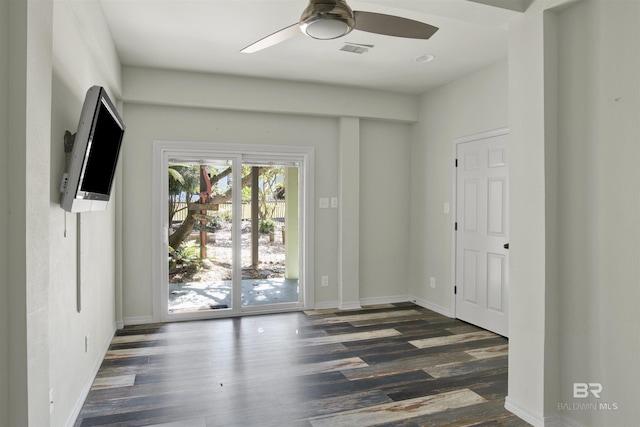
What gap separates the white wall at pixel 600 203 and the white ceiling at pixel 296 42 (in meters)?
0.51

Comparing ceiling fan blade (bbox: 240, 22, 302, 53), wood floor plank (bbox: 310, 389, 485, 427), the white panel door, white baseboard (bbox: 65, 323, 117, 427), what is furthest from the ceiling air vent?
white baseboard (bbox: 65, 323, 117, 427)

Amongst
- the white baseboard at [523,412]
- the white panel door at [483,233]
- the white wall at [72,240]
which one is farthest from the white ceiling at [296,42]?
the white baseboard at [523,412]

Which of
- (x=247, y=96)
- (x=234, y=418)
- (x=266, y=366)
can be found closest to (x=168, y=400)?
(x=234, y=418)

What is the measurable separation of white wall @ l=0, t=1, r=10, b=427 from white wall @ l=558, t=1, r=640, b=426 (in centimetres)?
257

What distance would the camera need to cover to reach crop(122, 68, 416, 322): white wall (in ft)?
13.9

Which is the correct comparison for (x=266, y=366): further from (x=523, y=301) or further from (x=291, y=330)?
(x=523, y=301)

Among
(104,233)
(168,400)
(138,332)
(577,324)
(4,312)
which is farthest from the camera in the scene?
(138,332)

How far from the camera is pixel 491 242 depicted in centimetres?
408

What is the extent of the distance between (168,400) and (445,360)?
83.0 inches

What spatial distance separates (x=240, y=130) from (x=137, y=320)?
2305 mm

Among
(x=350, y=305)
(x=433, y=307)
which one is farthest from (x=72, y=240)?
(x=433, y=307)

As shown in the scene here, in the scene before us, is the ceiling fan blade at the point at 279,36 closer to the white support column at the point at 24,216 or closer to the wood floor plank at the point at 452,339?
the white support column at the point at 24,216

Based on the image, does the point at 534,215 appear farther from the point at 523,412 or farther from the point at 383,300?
the point at 383,300

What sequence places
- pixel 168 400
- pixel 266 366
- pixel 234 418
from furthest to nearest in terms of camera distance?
1. pixel 266 366
2. pixel 168 400
3. pixel 234 418
